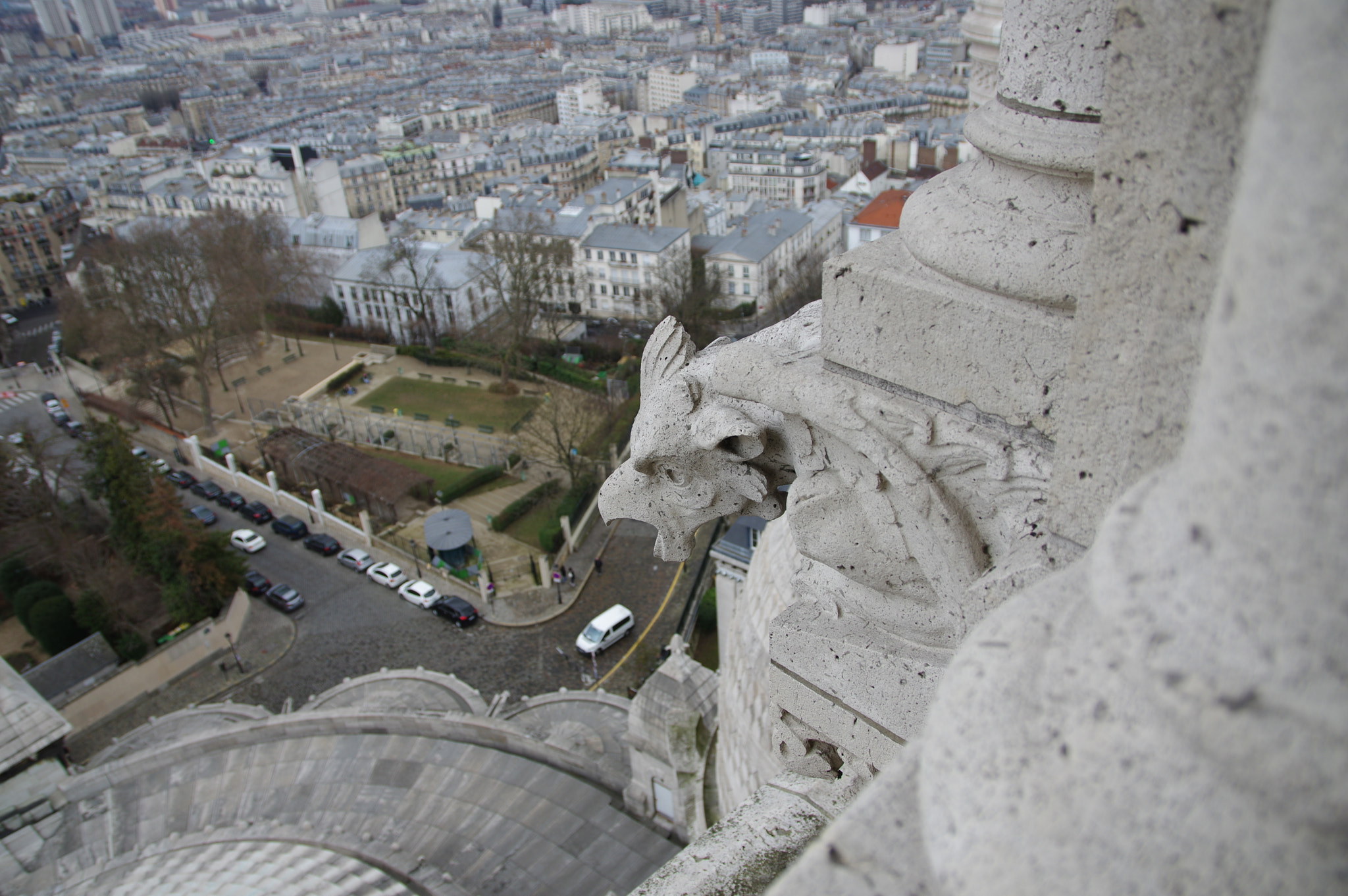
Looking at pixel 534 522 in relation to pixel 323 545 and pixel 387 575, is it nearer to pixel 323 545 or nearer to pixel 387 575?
pixel 387 575

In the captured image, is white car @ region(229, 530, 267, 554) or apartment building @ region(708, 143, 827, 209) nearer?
white car @ region(229, 530, 267, 554)

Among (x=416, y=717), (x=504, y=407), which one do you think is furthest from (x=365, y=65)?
(x=416, y=717)

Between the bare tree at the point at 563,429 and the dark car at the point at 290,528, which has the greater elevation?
the bare tree at the point at 563,429

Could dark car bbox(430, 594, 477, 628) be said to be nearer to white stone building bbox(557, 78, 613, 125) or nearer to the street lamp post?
the street lamp post

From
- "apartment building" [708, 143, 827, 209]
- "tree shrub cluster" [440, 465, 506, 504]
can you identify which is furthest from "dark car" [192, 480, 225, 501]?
"apartment building" [708, 143, 827, 209]

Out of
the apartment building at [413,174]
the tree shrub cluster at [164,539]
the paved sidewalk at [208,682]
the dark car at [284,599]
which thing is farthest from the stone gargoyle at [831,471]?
the apartment building at [413,174]

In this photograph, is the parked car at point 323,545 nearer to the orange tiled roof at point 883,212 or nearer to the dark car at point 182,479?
the dark car at point 182,479

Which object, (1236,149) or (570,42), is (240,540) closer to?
(1236,149)

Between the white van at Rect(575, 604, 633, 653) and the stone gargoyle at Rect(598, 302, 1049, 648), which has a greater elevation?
the stone gargoyle at Rect(598, 302, 1049, 648)
